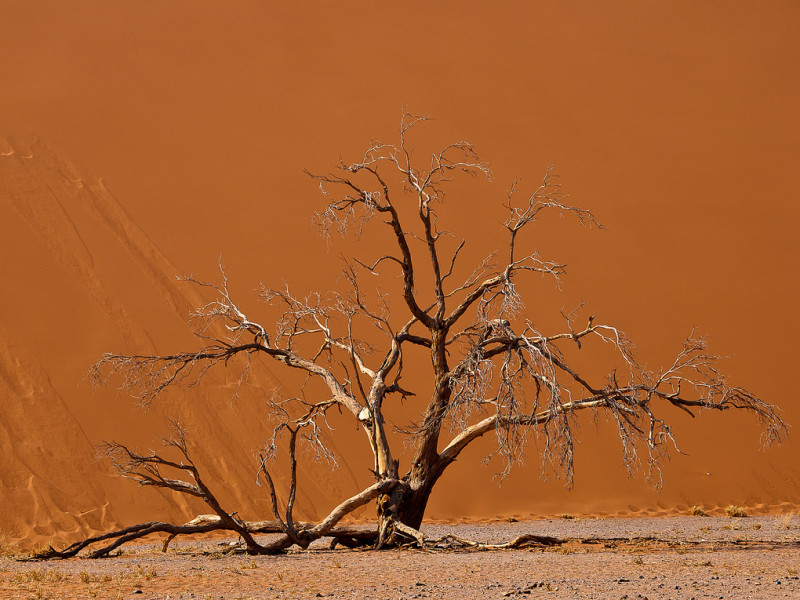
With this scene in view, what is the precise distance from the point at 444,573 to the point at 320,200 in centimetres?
1656

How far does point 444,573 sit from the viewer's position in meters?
7.59

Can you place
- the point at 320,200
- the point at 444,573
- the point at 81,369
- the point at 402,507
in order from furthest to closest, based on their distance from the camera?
the point at 320,200, the point at 81,369, the point at 402,507, the point at 444,573

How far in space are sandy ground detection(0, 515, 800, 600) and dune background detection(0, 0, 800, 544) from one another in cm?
631

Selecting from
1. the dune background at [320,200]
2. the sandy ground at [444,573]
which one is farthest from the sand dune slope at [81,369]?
the sandy ground at [444,573]

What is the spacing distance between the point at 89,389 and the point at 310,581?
11.0m

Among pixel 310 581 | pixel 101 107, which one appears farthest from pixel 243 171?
pixel 310 581

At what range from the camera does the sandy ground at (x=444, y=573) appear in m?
6.59

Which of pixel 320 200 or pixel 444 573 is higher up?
pixel 320 200

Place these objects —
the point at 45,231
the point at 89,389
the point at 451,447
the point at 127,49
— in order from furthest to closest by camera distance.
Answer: the point at 127,49 < the point at 45,231 < the point at 89,389 < the point at 451,447

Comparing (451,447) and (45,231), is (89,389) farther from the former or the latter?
(451,447)

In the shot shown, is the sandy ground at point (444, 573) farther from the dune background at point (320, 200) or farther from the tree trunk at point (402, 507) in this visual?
the dune background at point (320, 200)

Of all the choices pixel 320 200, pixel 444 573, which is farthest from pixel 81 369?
pixel 444 573

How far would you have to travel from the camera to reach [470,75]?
88.8ft

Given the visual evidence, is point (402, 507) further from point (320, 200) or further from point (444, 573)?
point (320, 200)
